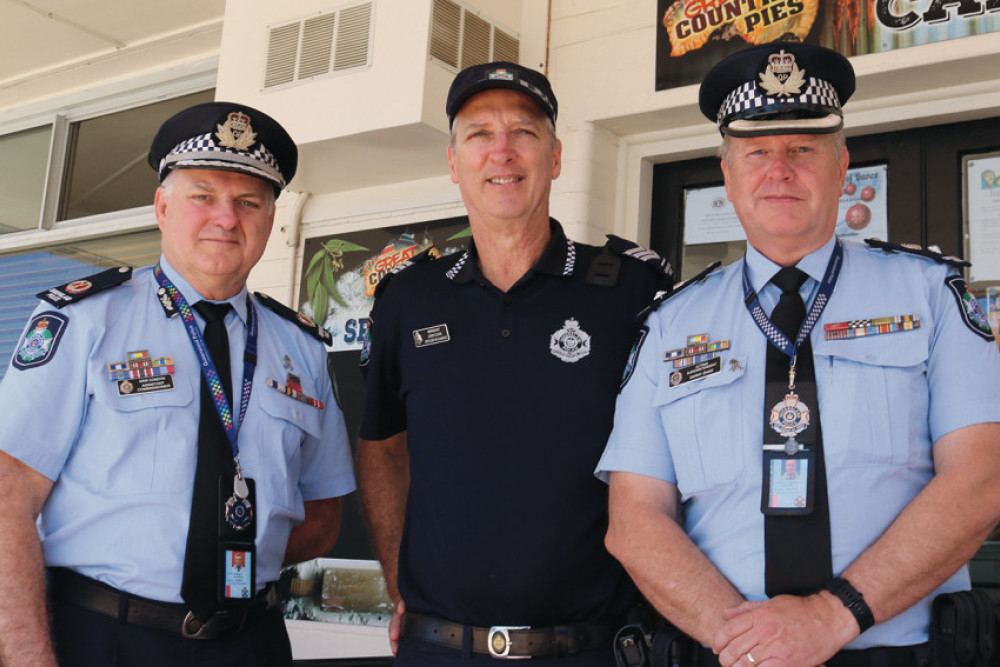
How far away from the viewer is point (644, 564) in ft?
5.95

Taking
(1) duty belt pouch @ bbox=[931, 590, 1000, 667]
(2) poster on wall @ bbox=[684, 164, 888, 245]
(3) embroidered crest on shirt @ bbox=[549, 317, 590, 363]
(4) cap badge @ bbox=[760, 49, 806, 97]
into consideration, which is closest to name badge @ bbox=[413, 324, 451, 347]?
(3) embroidered crest on shirt @ bbox=[549, 317, 590, 363]

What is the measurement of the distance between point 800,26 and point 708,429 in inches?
75.3

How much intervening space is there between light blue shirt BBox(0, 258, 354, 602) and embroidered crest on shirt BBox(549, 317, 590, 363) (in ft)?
2.11

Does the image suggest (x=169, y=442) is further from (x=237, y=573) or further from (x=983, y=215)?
(x=983, y=215)

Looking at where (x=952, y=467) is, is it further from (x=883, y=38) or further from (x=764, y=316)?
(x=883, y=38)

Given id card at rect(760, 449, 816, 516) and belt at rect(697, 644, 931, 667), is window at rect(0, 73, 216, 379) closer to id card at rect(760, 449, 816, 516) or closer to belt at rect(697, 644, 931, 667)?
id card at rect(760, 449, 816, 516)

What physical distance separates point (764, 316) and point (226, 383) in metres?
1.15

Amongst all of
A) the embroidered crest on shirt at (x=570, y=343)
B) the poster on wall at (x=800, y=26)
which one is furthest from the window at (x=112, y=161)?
the embroidered crest on shirt at (x=570, y=343)

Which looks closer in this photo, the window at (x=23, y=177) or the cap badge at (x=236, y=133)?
the cap badge at (x=236, y=133)

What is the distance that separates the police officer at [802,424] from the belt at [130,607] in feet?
2.75

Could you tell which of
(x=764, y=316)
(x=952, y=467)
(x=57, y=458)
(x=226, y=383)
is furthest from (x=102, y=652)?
(x=952, y=467)

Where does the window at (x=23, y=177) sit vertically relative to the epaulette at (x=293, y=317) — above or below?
above

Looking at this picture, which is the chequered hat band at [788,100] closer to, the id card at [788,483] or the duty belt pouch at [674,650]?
the id card at [788,483]

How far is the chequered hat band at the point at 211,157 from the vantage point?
2.27 m
